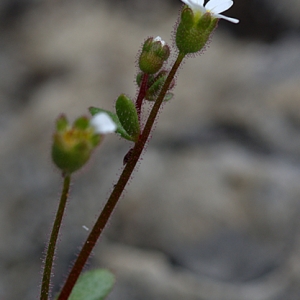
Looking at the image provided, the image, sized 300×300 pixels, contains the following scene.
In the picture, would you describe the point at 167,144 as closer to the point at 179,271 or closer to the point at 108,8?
the point at 179,271

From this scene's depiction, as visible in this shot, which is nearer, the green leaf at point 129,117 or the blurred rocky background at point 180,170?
the green leaf at point 129,117

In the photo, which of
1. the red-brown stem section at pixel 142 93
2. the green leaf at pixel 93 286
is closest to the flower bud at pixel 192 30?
the red-brown stem section at pixel 142 93

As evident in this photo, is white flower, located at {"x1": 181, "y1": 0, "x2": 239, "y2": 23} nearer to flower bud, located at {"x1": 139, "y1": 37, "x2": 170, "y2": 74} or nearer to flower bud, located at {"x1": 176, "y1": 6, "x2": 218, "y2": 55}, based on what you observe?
flower bud, located at {"x1": 176, "y1": 6, "x2": 218, "y2": 55}

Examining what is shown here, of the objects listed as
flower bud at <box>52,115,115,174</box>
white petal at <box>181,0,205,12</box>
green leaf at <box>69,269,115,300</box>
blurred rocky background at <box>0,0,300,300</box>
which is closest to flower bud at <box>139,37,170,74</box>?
white petal at <box>181,0,205,12</box>

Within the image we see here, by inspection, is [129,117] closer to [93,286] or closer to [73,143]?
[73,143]

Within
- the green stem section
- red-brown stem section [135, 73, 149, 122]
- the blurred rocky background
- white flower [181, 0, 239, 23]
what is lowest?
the green stem section

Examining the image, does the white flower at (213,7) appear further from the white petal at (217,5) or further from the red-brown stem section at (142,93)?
the red-brown stem section at (142,93)

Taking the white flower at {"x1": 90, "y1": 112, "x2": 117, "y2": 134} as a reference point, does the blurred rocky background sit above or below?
above

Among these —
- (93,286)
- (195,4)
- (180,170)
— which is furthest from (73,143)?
(180,170)
